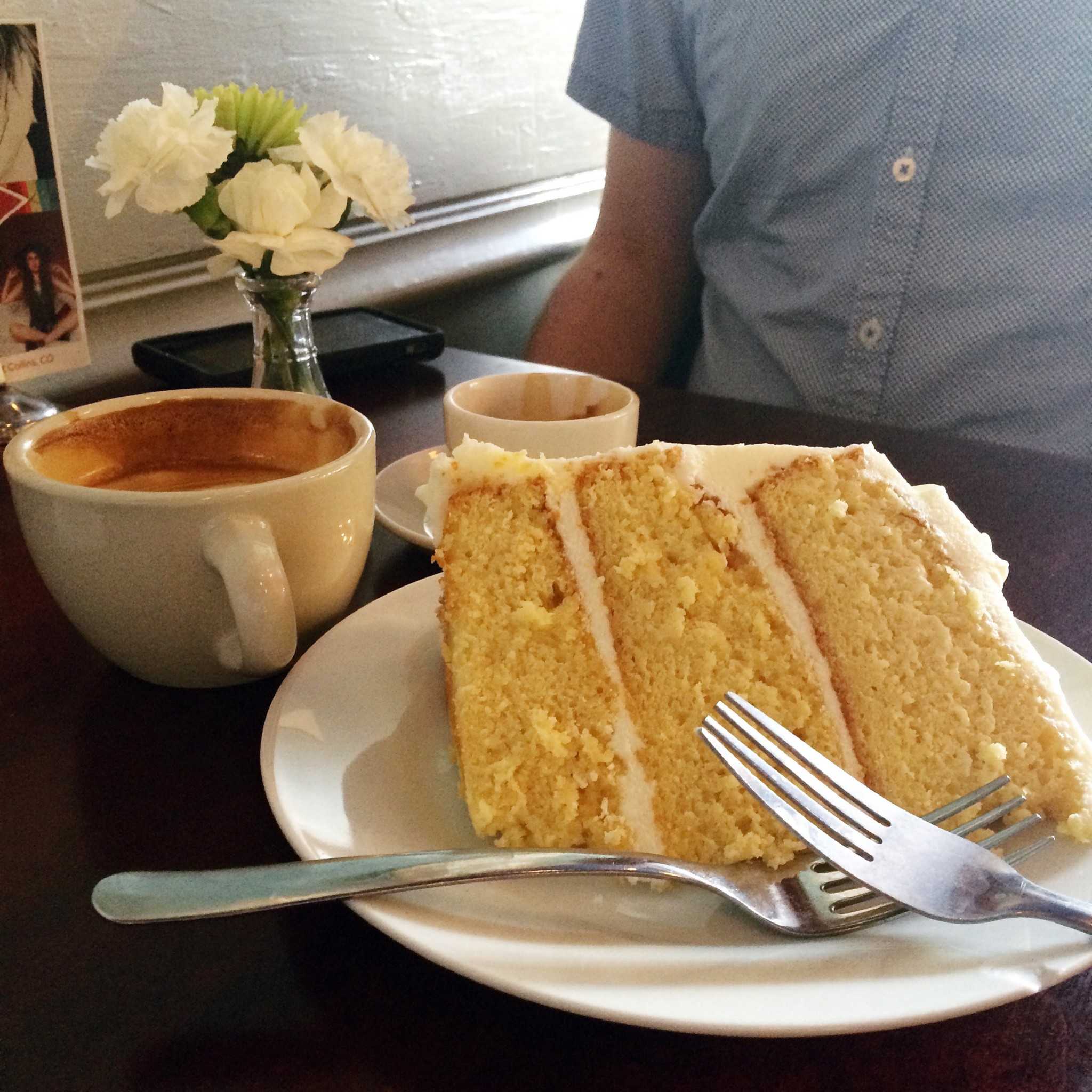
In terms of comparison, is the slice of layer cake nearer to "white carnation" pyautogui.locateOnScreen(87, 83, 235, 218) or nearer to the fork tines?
the fork tines

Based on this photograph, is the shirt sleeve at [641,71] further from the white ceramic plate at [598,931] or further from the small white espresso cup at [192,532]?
the white ceramic plate at [598,931]

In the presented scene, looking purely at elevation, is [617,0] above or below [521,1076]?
above

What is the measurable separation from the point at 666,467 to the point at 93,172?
1.19m

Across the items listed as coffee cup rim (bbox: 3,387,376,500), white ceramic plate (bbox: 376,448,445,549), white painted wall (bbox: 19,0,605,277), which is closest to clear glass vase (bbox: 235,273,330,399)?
white ceramic plate (bbox: 376,448,445,549)

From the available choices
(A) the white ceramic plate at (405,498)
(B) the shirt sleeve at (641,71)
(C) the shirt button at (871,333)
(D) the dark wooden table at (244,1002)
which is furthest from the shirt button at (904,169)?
(D) the dark wooden table at (244,1002)

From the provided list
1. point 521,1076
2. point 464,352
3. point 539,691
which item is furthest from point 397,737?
point 464,352

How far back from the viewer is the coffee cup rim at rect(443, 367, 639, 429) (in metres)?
0.89

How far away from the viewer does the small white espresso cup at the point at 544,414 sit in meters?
0.88

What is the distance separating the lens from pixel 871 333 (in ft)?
4.58

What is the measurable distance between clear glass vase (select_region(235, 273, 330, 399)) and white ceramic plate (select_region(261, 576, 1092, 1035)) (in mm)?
514

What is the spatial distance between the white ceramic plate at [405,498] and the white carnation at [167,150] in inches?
12.9

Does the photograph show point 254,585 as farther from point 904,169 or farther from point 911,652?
point 904,169

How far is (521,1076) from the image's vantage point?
413 mm

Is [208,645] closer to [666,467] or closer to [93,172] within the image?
[666,467]
